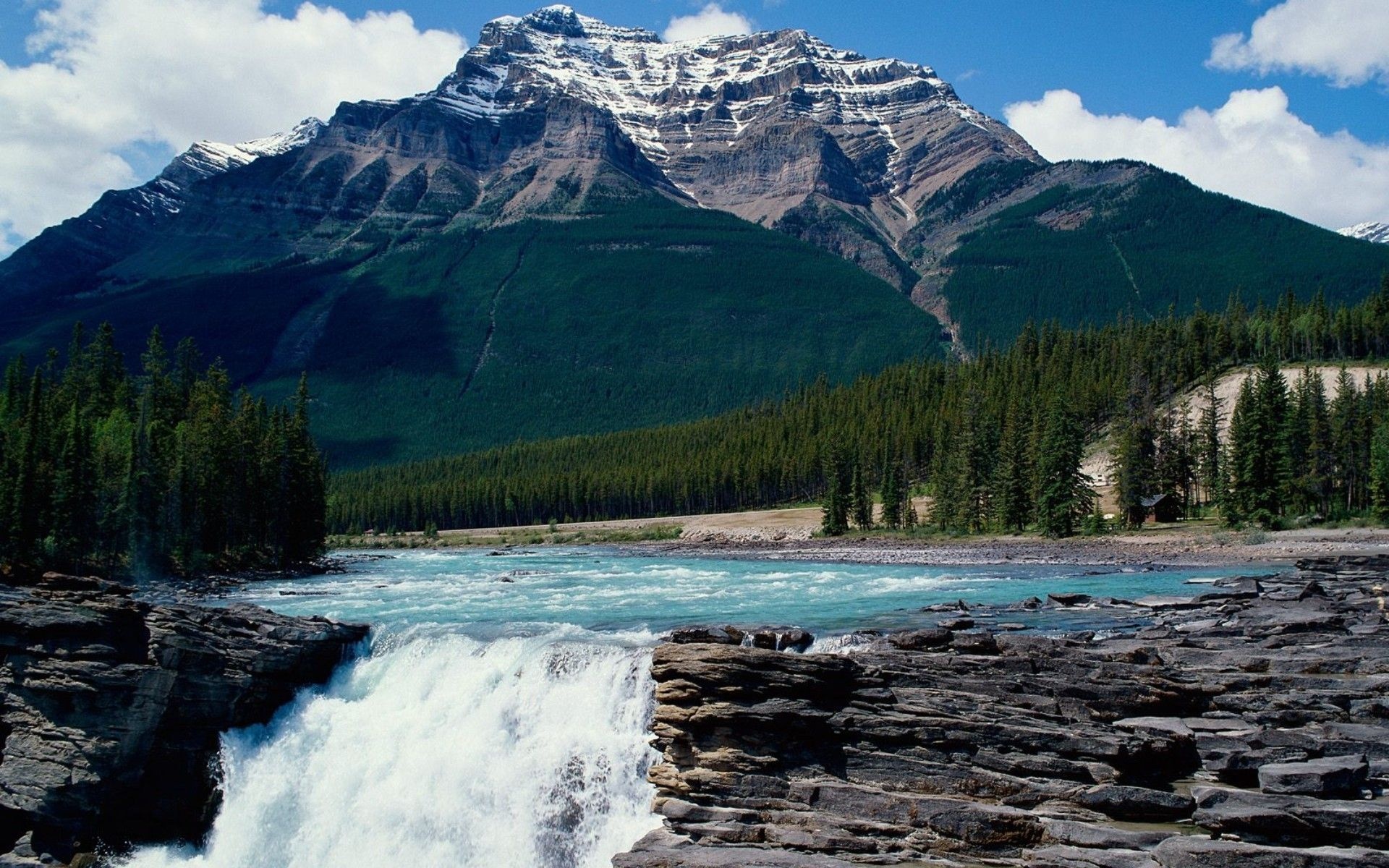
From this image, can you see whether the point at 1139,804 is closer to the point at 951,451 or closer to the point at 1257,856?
the point at 1257,856

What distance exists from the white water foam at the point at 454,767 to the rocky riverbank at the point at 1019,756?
2966mm

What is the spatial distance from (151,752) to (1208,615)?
36.0m

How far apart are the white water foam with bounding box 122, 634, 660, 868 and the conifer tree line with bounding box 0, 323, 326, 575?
38587 millimetres

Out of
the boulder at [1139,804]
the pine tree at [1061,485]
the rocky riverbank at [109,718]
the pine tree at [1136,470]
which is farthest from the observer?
the pine tree at [1136,470]

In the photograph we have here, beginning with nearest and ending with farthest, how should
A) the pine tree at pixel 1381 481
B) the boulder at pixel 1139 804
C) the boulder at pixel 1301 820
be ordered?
1. the boulder at pixel 1301 820
2. the boulder at pixel 1139 804
3. the pine tree at pixel 1381 481

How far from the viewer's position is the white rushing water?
26297 millimetres

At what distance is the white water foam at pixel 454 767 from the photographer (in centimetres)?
2614

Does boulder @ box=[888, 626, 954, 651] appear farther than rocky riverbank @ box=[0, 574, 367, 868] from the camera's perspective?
No

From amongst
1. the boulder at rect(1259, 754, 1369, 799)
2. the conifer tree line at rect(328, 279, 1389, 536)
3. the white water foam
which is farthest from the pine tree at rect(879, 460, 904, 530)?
the boulder at rect(1259, 754, 1369, 799)

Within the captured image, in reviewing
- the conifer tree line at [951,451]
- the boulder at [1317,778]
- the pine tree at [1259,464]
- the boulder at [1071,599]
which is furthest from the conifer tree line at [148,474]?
the pine tree at [1259,464]

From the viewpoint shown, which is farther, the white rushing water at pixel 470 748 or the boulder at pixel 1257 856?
the white rushing water at pixel 470 748

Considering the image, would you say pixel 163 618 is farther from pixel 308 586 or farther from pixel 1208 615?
pixel 1208 615

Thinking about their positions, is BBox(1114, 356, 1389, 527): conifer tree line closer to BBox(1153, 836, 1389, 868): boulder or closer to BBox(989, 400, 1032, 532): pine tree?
BBox(989, 400, 1032, 532): pine tree

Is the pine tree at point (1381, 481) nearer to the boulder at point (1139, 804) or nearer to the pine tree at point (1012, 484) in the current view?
the pine tree at point (1012, 484)
